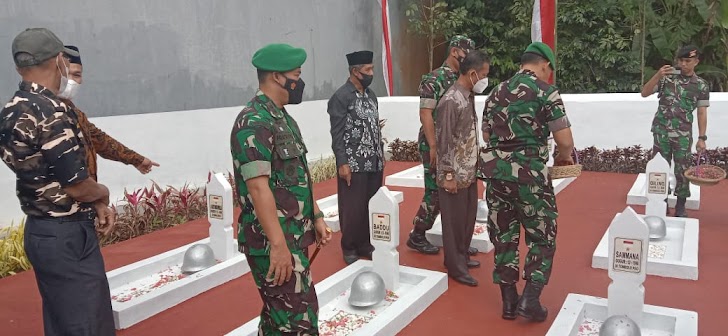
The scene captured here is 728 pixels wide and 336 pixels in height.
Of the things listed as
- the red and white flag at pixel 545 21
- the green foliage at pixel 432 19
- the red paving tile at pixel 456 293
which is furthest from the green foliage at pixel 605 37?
the red paving tile at pixel 456 293

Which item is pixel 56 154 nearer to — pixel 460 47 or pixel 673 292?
pixel 460 47

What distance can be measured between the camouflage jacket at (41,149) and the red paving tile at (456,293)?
1632 mm

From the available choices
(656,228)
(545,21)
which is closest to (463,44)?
(656,228)

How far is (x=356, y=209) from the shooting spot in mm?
5113

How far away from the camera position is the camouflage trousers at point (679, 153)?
6.18m

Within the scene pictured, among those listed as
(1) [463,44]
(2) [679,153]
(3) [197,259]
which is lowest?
(3) [197,259]

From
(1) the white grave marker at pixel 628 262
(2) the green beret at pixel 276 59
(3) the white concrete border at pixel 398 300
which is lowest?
(3) the white concrete border at pixel 398 300

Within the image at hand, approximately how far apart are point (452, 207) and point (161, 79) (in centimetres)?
475

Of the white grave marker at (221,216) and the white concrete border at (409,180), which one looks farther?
the white concrete border at (409,180)

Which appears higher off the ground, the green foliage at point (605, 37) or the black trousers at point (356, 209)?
the green foliage at point (605, 37)

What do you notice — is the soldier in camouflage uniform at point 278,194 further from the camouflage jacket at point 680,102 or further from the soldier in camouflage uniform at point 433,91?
the camouflage jacket at point 680,102

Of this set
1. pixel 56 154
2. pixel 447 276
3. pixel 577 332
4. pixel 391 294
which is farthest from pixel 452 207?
pixel 56 154

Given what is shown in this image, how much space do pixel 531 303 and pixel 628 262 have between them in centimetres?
A: 66

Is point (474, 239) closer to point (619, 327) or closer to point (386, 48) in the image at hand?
point (619, 327)
